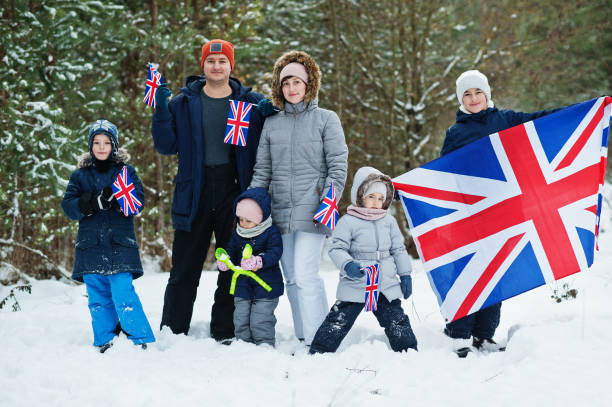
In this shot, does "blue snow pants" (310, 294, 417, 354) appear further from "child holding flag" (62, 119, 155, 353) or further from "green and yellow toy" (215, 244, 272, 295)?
"child holding flag" (62, 119, 155, 353)

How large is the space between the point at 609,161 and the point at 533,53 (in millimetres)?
6670

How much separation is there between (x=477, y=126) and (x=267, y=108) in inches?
64.3

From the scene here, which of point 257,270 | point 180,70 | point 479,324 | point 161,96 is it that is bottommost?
point 479,324

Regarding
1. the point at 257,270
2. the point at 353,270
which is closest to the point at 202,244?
the point at 257,270

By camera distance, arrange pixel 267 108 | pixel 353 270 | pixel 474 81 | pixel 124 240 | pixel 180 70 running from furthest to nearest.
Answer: pixel 180 70 < pixel 267 108 < pixel 474 81 < pixel 124 240 < pixel 353 270

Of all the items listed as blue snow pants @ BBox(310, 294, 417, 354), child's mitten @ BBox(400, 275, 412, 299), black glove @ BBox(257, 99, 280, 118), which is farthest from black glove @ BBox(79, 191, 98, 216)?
child's mitten @ BBox(400, 275, 412, 299)

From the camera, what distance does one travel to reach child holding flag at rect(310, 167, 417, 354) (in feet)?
11.8

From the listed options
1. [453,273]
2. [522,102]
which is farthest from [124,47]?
[522,102]

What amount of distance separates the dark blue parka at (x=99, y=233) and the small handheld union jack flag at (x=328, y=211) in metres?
1.35

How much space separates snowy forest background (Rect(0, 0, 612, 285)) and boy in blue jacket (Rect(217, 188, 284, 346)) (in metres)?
3.07

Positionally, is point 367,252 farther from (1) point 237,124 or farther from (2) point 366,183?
(1) point 237,124

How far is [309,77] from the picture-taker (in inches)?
153

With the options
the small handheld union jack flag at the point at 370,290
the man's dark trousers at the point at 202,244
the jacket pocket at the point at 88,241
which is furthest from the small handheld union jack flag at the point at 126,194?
the small handheld union jack flag at the point at 370,290

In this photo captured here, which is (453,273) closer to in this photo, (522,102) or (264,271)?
(264,271)
